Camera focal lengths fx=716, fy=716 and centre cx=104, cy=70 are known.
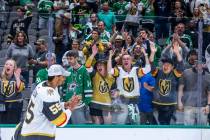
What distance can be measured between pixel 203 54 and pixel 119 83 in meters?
1.22

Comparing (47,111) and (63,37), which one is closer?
(47,111)

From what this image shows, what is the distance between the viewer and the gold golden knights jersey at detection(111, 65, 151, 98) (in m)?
9.81

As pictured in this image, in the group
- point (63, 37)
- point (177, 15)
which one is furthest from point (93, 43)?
point (177, 15)

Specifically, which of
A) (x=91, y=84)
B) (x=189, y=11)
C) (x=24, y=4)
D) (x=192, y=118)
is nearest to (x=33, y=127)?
(x=91, y=84)

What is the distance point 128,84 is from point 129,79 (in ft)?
0.23

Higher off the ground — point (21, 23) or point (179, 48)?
point (21, 23)

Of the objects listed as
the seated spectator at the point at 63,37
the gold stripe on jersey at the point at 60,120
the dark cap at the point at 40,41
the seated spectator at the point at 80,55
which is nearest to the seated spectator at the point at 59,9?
the seated spectator at the point at 63,37

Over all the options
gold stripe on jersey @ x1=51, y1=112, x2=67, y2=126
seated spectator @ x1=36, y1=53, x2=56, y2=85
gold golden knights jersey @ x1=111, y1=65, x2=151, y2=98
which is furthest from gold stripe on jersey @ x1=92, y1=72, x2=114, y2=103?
gold stripe on jersey @ x1=51, y1=112, x2=67, y2=126

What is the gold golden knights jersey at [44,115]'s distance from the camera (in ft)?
24.7

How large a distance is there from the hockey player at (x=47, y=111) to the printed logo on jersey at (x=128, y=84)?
2.25 meters

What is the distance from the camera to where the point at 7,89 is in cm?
979

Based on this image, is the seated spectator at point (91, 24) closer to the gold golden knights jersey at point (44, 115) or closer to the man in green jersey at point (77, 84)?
the man in green jersey at point (77, 84)

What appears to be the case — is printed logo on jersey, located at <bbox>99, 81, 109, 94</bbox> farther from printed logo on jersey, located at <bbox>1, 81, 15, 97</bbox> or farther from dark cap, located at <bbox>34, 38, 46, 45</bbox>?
printed logo on jersey, located at <bbox>1, 81, 15, 97</bbox>

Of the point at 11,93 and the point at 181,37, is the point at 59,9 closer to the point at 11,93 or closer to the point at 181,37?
the point at 11,93
